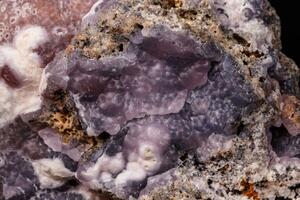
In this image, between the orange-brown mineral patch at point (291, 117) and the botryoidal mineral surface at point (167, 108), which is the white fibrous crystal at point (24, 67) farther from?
the orange-brown mineral patch at point (291, 117)

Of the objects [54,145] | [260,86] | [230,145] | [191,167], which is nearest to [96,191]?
[54,145]

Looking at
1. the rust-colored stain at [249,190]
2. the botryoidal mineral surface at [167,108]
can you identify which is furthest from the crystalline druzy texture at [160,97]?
the rust-colored stain at [249,190]

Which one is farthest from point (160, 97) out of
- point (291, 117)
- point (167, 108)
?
point (291, 117)

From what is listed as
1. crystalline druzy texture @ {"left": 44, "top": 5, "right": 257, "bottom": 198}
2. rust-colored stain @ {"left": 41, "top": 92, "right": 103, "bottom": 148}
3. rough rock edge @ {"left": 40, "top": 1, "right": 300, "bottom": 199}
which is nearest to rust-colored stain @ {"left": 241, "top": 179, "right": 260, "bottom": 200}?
rough rock edge @ {"left": 40, "top": 1, "right": 300, "bottom": 199}

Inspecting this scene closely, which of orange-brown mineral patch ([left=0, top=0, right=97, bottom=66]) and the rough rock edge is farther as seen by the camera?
orange-brown mineral patch ([left=0, top=0, right=97, bottom=66])

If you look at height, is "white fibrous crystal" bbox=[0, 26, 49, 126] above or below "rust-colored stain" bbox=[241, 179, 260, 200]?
above

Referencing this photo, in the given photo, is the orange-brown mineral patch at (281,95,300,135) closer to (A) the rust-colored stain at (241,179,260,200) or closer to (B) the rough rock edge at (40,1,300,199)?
(B) the rough rock edge at (40,1,300,199)

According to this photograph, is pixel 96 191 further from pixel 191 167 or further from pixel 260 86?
pixel 260 86

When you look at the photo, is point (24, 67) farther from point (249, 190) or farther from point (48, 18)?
point (249, 190)
